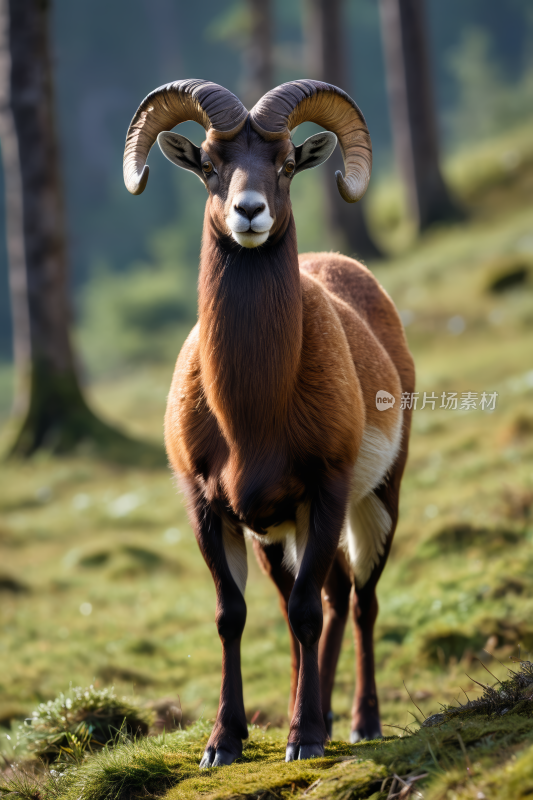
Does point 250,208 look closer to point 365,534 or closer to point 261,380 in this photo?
point 261,380

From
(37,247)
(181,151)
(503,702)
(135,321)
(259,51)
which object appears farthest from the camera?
(135,321)

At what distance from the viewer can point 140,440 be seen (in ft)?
45.2

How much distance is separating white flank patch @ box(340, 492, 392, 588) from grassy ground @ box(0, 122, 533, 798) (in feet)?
3.32

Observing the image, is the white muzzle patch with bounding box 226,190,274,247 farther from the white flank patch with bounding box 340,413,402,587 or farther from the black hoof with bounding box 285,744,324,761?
the black hoof with bounding box 285,744,324,761

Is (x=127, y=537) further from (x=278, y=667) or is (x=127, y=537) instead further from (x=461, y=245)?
(x=461, y=245)

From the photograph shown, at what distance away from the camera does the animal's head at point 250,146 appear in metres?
4.17

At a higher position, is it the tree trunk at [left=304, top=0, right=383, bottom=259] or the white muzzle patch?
the tree trunk at [left=304, top=0, right=383, bottom=259]

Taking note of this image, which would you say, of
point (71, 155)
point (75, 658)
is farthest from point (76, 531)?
point (71, 155)

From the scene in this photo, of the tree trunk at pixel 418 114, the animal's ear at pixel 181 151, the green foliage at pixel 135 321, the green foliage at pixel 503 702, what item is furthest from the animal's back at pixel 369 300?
the green foliage at pixel 135 321

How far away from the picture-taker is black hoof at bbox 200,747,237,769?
399 centimetres

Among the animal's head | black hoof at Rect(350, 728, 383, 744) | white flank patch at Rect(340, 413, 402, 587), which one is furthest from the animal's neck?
black hoof at Rect(350, 728, 383, 744)

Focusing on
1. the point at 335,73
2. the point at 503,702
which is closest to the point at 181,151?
the point at 503,702

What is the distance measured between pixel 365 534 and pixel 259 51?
→ 19.4m

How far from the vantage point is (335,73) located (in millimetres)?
21109
